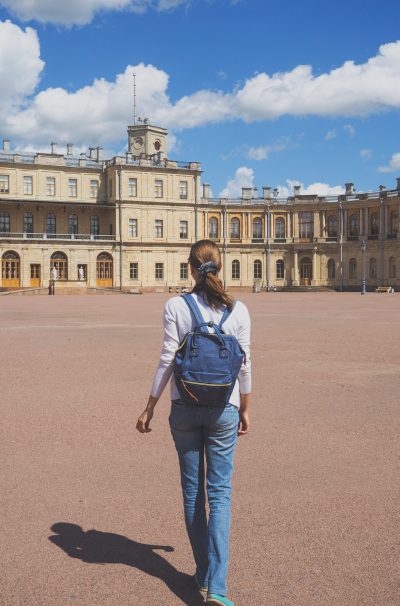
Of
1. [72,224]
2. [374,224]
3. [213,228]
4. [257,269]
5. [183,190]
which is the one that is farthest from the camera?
[257,269]

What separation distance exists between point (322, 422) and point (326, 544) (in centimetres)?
360

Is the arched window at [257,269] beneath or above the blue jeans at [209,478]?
above

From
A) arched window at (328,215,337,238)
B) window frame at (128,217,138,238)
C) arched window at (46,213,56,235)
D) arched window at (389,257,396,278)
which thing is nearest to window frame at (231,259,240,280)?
arched window at (328,215,337,238)

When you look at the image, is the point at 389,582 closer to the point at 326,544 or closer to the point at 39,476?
the point at 326,544

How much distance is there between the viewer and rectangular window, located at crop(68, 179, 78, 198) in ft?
216

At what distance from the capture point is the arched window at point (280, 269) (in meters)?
73.1

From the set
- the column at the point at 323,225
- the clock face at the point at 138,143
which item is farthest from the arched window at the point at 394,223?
the clock face at the point at 138,143

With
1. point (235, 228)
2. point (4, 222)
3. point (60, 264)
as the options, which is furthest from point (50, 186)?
point (235, 228)

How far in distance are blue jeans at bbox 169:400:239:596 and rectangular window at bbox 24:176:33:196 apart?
63120 millimetres

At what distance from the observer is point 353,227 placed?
7006 centimetres

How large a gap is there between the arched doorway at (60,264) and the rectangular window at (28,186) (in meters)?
6.58

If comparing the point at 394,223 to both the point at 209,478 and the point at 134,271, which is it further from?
the point at 209,478

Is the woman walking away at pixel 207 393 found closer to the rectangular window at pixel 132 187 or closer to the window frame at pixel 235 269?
the rectangular window at pixel 132 187

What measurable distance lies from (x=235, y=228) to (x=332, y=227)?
10.7 m
